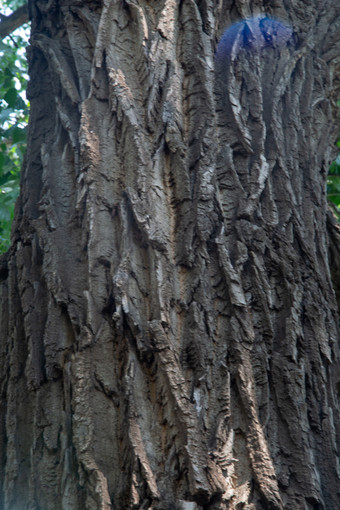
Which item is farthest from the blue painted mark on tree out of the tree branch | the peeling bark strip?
the tree branch

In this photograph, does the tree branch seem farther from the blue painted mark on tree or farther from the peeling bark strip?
the blue painted mark on tree

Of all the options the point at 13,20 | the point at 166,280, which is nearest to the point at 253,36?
the point at 166,280

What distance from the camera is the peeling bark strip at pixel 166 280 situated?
173 centimetres

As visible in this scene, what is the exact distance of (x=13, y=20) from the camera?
4.55 metres

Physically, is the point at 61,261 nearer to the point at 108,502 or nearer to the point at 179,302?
the point at 179,302

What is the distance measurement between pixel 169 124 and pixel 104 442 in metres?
1.11

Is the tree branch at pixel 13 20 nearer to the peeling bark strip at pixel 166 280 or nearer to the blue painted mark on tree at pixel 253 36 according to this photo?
the peeling bark strip at pixel 166 280

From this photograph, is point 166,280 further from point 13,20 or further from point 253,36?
point 13,20

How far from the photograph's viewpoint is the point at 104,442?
1.73m

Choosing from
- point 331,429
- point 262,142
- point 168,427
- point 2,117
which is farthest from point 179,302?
point 2,117

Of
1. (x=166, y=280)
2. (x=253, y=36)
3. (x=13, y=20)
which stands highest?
(x=13, y=20)

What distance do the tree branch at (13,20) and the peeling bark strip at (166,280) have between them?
2033 mm

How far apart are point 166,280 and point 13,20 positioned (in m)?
3.43

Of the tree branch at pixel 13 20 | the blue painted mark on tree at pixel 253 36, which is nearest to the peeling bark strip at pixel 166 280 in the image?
the blue painted mark on tree at pixel 253 36
